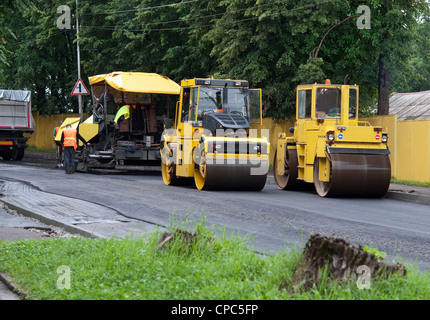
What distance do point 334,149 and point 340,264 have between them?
38.2ft

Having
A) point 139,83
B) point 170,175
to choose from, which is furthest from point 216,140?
point 139,83

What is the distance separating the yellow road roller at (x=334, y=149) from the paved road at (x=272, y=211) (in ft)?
1.44

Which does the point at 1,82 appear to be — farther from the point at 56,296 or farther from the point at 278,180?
the point at 56,296

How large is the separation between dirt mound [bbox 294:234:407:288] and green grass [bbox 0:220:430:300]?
91 mm

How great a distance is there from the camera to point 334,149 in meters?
17.5

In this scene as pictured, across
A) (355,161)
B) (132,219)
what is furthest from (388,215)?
(132,219)

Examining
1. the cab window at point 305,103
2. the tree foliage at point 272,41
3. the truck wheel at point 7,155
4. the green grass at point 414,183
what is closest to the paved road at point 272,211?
the cab window at point 305,103

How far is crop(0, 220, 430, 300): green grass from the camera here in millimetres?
5859

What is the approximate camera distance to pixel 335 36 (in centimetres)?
2581

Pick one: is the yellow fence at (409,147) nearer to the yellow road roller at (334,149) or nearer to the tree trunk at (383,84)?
the yellow road roller at (334,149)

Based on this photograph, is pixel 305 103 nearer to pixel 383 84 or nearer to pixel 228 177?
pixel 228 177

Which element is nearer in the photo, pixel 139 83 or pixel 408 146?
pixel 408 146

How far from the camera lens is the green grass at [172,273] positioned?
19.2 ft

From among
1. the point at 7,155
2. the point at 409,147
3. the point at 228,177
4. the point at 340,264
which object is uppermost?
the point at 409,147
